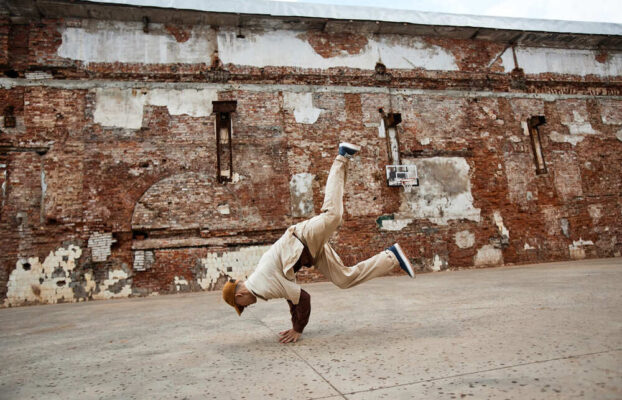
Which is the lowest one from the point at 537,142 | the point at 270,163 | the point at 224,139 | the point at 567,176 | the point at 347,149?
the point at 347,149

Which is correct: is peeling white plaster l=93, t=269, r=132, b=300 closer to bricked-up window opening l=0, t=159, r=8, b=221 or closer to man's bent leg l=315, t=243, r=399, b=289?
bricked-up window opening l=0, t=159, r=8, b=221

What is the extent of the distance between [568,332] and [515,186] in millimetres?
7855

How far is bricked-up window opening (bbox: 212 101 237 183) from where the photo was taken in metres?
7.95

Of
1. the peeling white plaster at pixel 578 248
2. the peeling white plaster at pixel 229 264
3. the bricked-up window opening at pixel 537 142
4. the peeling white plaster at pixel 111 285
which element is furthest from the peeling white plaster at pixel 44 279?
the peeling white plaster at pixel 578 248

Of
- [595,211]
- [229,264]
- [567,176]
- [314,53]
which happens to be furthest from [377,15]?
[595,211]

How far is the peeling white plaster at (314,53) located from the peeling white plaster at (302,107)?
0.80m

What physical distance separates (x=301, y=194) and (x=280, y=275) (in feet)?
18.2

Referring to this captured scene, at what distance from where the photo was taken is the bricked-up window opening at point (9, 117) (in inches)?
288

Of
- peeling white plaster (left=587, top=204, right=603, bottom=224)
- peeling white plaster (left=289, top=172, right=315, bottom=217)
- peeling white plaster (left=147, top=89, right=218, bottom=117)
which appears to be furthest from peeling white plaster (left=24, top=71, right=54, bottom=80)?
peeling white plaster (left=587, top=204, right=603, bottom=224)

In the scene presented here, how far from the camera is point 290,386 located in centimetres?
170

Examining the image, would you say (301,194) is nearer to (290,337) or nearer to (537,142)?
(290,337)

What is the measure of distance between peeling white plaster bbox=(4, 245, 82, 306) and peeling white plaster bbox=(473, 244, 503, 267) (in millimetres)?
8499

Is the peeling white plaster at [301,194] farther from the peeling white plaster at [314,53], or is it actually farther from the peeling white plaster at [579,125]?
the peeling white plaster at [579,125]

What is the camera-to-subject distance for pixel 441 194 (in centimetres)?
880
